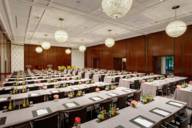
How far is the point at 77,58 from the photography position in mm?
20453

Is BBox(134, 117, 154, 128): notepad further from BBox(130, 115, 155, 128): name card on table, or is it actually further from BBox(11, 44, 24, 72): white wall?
BBox(11, 44, 24, 72): white wall

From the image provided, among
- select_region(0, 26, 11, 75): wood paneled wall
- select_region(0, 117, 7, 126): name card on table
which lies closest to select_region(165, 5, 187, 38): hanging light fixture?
select_region(0, 117, 7, 126): name card on table

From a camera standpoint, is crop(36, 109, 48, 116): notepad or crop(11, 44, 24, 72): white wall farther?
crop(11, 44, 24, 72): white wall

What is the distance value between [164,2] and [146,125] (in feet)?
16.2

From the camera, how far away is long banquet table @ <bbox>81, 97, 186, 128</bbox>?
219 centimetres

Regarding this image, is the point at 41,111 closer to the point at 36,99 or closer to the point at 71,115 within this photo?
the point at 71,115

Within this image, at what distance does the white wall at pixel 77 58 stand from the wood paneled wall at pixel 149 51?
5241 millimetres

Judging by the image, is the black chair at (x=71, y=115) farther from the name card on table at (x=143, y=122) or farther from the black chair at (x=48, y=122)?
the name card on table at (x=143, y=122)

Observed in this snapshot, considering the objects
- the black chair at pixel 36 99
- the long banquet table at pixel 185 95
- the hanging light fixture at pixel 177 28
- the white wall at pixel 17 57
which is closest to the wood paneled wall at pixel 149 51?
the hanging light fixture at pixel 177 28

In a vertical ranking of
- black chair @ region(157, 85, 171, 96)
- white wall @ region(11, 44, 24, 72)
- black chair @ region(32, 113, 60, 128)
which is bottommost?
black chair @ region(157, 85, 171, 96)

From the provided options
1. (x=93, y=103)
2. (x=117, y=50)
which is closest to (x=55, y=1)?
(x=93, y=103)

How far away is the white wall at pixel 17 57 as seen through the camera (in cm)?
1591

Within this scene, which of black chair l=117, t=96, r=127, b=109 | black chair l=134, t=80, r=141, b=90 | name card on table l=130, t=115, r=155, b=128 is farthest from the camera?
black chair l=134, t=80, r=141, b=90

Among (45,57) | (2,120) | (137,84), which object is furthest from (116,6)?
(45,57)
